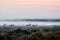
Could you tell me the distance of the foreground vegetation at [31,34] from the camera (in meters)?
1.22

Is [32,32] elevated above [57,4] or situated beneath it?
situated beneath

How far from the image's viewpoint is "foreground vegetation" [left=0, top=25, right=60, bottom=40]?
1.22m

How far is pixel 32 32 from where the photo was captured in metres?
1.23

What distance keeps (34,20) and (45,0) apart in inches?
9.9

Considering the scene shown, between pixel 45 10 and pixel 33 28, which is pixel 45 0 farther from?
pixel 33 28

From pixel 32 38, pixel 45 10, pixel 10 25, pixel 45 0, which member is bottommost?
pixel 32 38

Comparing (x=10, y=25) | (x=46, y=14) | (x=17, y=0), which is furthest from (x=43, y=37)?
(x=17, y=0)

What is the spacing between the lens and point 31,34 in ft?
4.03

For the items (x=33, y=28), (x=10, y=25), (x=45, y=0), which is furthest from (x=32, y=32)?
(x=45, y=0)

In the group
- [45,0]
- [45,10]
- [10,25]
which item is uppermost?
[45,0]

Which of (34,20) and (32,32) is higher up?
(34,20)

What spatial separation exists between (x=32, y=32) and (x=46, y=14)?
0.81ft

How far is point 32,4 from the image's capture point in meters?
1.30

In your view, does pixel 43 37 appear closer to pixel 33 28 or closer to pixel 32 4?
pixel 33 28
